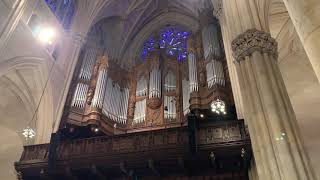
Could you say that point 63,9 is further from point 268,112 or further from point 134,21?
point 268,112

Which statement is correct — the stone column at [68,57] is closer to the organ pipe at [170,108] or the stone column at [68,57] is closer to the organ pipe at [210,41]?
the organ pipe at [170,108]

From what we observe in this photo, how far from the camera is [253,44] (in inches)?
332

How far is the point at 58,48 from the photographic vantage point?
1332 centimetres

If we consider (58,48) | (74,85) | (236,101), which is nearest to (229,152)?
(236,101)

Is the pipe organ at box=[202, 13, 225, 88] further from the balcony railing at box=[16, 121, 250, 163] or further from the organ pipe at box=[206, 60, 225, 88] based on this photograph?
the balcony railing at box=[16, 121, 250, 163]

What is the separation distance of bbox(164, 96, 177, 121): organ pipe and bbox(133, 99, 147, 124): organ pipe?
3.11 ft

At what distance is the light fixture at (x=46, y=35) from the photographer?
1195 centimetres

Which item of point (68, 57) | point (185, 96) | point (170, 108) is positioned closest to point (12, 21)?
point (68, 57)

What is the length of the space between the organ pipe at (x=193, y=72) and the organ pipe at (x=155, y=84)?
1509mm

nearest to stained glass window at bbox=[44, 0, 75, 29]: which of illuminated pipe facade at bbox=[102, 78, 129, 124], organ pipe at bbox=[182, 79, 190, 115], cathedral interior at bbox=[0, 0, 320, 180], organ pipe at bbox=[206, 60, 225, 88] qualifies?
cathedral interior at bbox=[0, 0, 320, 180]

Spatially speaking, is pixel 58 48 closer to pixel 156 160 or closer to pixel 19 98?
pixel 19 98

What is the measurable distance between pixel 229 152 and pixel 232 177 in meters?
1.46

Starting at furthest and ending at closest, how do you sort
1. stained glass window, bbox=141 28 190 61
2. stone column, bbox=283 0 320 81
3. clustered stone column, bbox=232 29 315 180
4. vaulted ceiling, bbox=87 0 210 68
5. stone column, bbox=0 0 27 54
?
vaulted ceiling, bbox=87 0 210 68 → stained glass window, bbox=141 28 190 61 → stone column, bbox=0 0 27 54 → clustered stone column, bbox=232 29 315 180 → stone column, bbox=283 0 320 81

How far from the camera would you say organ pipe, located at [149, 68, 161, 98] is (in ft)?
43.1
